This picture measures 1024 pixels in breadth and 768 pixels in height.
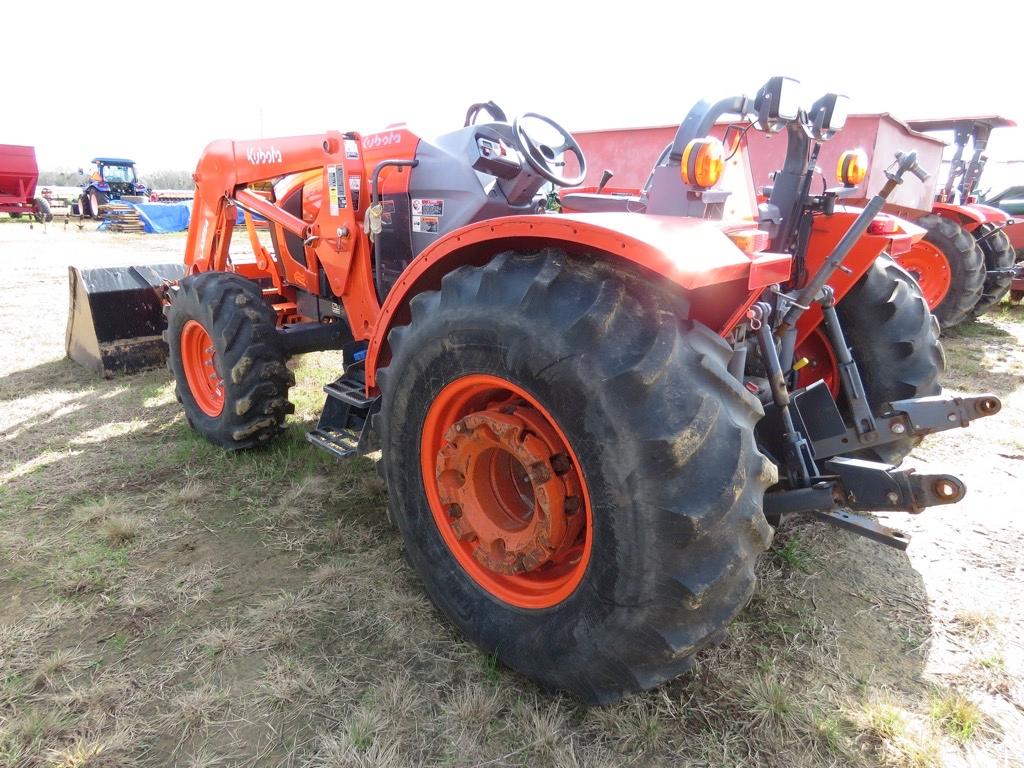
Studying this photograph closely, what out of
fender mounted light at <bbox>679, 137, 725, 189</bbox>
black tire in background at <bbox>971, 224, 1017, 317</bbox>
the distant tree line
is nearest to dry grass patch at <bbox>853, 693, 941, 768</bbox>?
fender mounted light at <bbox>679, 137, 725, 189</bbox>

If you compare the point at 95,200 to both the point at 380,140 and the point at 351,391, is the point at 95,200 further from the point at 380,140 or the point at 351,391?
the point at 351,391

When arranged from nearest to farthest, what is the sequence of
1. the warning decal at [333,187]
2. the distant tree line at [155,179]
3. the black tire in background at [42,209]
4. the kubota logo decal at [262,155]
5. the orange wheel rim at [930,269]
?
the warning decal at [333,187]
the kubota logo decal at [262,155]
the orange wheel rim at [930,269]
the black tire in background at [42,209]
the distant tree line at [155,179]

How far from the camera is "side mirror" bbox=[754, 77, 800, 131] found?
215cm

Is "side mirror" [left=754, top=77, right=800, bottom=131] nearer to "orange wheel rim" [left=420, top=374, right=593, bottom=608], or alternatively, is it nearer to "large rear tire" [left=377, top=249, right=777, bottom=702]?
"large rear tire" [left=377, top=249, right=777, bottom=702]

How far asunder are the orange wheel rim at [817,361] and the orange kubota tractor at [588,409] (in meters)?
0.20

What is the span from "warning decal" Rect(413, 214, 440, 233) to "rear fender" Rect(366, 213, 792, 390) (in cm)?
82

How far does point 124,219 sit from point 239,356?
20244 mm

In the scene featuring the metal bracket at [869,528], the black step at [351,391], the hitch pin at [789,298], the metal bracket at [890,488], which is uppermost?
the hitch pin at [789,298]

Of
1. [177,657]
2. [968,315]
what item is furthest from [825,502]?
[968,315]

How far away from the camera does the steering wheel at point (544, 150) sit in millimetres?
2842

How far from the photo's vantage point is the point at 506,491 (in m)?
2.26

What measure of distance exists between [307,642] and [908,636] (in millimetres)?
2144

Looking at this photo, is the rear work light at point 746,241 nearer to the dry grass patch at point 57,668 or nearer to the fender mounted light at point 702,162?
the fender mounted light at point 702,162

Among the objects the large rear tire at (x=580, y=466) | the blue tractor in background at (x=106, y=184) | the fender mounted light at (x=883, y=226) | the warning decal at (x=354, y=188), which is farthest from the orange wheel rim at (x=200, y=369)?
the blue tractor in background at (x=106, y=184)
